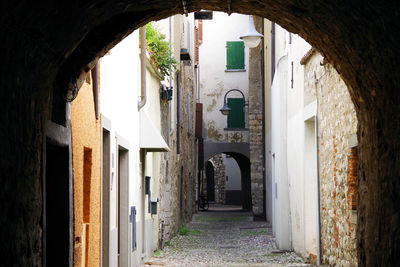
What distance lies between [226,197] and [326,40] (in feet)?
116

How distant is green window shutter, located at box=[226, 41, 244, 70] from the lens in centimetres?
2978

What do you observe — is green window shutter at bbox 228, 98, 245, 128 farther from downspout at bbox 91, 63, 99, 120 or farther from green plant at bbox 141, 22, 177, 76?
downspout at bbox 91, 63, 99, 120

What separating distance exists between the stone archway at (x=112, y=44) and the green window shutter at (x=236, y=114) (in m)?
24.0

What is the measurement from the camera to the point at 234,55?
3014cm

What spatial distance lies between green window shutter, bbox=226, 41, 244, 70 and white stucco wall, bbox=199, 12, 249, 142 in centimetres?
18

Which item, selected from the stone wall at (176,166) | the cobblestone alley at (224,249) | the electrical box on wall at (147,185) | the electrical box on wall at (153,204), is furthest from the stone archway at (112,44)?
the stone wall at (176,166)

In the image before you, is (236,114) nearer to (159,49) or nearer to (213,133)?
(213,133)

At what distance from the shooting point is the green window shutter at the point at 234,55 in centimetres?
2978

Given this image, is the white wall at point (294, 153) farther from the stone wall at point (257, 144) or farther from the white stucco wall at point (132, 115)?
the stone wall at point (257, 144)

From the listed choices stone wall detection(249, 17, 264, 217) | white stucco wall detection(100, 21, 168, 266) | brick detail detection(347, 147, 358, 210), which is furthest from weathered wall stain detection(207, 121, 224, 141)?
brick detail detection(347, 147, 358, 210)

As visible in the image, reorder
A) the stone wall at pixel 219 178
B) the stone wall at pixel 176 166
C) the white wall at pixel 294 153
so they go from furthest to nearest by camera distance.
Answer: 1. the stone wall at pixel 219 178
2. the stone wall at pixel 176 166
3. the white wall at pixel 294 153

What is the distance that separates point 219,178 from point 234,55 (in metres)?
13.3

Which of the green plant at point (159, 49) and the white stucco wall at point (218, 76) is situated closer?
the green plant at point (159, 49)

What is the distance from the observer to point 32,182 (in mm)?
3760
